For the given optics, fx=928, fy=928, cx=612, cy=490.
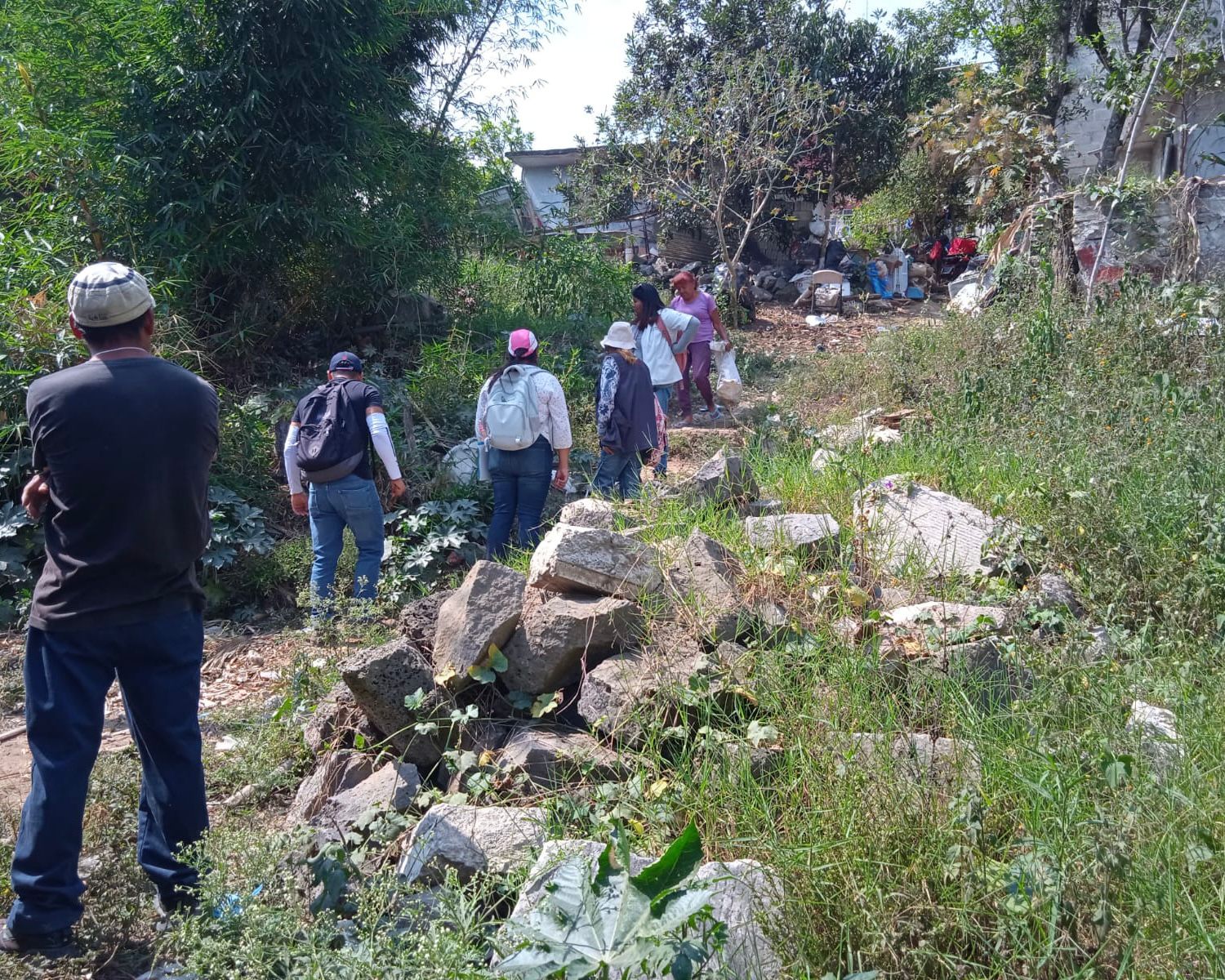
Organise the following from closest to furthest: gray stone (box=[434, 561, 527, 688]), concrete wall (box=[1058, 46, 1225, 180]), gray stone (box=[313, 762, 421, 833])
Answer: gray stone (box=[313, 762, 421, 833]), gray stone (box=[434, 561, 527, 688]), concrete wall (box=[1058, 46, 1225, 180])

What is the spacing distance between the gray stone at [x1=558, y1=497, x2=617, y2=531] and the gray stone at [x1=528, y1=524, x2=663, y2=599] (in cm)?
37

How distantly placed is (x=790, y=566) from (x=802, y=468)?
1.62 meters

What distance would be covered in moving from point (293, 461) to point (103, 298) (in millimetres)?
2410

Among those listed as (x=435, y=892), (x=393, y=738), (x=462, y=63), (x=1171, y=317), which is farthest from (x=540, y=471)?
(x=462, y=63)

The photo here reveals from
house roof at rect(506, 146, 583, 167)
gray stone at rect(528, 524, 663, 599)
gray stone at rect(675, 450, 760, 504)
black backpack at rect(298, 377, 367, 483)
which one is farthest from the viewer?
house roof at rect(506, 146, 583, 167)

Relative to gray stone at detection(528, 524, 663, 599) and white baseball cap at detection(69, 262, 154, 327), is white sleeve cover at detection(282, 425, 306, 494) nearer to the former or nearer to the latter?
gray stone at detection(528, 524, 663, 599)

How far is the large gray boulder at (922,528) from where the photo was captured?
14.2 feet

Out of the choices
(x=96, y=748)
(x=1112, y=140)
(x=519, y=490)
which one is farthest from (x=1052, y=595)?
(x=1112, y=140)

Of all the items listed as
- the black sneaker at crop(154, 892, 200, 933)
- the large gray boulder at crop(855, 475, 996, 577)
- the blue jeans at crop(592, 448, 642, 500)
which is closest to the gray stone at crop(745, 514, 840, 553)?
the large gray boulder at crop(855, 475, 996, 577)

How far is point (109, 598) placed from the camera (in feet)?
8.76

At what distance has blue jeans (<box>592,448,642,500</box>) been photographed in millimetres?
6184

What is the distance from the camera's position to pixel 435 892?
2484 millimetres

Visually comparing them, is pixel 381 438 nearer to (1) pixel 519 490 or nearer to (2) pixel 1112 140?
(1) pixel 519 490

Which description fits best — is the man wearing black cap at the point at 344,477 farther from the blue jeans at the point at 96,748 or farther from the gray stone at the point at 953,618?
the gray stone at the point at 953,618
